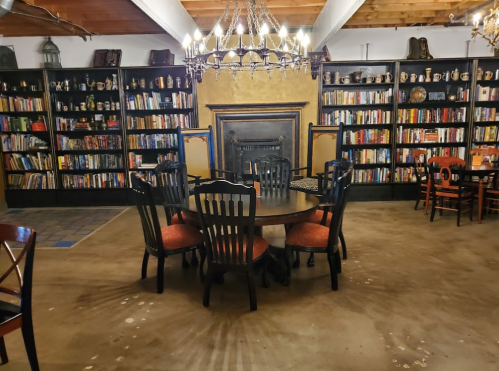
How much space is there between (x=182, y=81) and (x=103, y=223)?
246 cm

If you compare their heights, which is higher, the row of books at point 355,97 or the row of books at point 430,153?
the row of books at point 355,97

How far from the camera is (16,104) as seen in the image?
18.4ft

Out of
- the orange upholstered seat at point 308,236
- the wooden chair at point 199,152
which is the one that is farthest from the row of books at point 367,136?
the orange upholstered seat at point 308,236

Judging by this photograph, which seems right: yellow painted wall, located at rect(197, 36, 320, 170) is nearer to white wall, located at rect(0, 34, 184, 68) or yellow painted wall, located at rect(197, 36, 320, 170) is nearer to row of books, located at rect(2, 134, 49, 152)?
white wall, located at rect(0, 34, 184, 68)

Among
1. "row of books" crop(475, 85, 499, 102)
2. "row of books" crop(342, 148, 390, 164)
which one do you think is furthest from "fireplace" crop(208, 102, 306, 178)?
"row of books" crop(475, 85, 499, 102)

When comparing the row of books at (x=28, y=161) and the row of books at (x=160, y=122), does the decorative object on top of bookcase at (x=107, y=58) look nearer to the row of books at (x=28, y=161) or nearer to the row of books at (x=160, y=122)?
the row of books at (x=160, y=122)

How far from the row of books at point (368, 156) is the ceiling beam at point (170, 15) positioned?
2.99m

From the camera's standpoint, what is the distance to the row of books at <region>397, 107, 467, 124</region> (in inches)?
217

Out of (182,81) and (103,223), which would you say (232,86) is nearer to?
(182,81)

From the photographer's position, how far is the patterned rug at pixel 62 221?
4.18 metres

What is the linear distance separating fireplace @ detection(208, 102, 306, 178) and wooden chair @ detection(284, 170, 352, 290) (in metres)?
2.92

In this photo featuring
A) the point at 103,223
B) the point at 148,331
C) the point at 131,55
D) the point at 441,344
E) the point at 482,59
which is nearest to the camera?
the point at 441,344

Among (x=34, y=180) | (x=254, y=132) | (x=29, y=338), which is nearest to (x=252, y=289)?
(x=29, y=338)

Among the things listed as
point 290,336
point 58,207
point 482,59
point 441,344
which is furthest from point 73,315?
point 482,59
